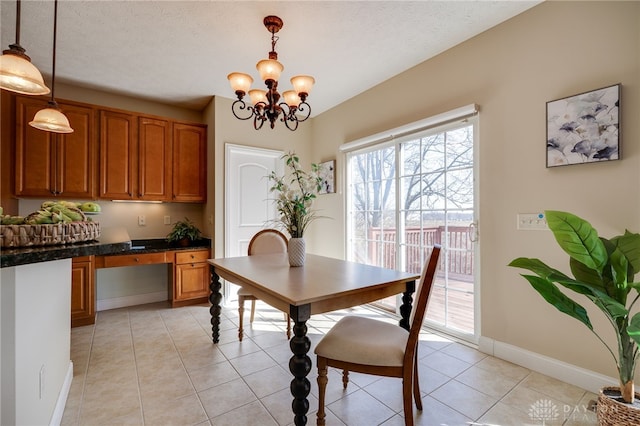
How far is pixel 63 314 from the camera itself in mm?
1791

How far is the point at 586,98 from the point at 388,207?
1.91 metres

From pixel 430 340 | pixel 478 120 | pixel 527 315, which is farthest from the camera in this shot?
pixel 430 340

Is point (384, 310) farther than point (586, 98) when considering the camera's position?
Yes

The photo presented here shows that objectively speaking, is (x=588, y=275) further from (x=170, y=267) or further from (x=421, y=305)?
(x=170, y=267)

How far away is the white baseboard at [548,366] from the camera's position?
1.82 meters

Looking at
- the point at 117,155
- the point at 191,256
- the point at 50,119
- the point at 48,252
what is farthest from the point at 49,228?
the point at 117,155

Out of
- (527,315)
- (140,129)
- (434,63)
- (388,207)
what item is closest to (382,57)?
(434,63)

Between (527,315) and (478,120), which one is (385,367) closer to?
(527,315)

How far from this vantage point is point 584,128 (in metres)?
1.85

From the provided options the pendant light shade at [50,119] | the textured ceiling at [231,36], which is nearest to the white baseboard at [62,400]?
the pendant light shade at [50,119]

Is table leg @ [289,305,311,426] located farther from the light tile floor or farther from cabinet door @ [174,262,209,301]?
cabinet door @ [174,262,209,301]

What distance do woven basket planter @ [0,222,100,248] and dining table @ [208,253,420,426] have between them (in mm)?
886

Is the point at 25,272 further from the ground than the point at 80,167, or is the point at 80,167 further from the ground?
the point at 80,167

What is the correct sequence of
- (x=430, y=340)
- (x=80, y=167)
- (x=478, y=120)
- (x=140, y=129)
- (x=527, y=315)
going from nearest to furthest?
(x=527, y=315), (x=478, y=120), (x=430, y=340), (x=80, y=167), (x=140, y=129)
